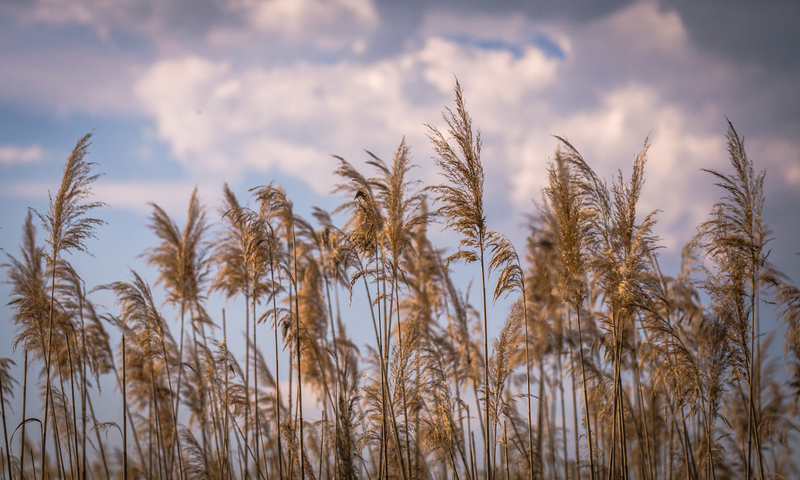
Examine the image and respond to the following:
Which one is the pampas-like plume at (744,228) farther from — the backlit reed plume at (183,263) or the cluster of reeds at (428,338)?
the backlit reed plume at (183,263)

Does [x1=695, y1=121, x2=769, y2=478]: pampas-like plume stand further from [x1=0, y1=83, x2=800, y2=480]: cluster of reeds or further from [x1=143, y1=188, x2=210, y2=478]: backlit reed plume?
[x1=143, y1=188, x2=210, y2=478]: backlit reed plume

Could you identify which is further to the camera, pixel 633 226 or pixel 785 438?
pixel 785 438

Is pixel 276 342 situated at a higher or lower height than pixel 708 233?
lower

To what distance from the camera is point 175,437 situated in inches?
249

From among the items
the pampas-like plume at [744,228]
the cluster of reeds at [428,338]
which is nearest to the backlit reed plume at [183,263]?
the cluster of reeds at [428,338]

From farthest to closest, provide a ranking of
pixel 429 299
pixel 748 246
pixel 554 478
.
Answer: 1. pixel 429 299
2. pixel 554 478
3. pixel 748 246

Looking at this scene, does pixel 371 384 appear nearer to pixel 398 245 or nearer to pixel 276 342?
pixel 276 342

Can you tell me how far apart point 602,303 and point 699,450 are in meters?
3.69

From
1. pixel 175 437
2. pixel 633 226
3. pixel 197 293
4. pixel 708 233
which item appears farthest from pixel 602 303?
pixel 197 293

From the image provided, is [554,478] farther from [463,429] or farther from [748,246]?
Answer: [748,246]

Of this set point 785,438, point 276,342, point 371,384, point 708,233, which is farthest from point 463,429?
point 785,438

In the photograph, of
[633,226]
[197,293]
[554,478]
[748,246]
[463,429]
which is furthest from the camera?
[197,293]

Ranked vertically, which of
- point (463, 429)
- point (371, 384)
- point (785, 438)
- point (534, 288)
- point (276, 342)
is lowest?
point (785, 438)

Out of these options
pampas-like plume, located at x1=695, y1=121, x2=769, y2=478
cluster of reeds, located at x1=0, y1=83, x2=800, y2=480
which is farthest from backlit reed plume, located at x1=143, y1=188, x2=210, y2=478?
pampas-like plume, located at x1=695, y1=121, x2=769, y2=478
